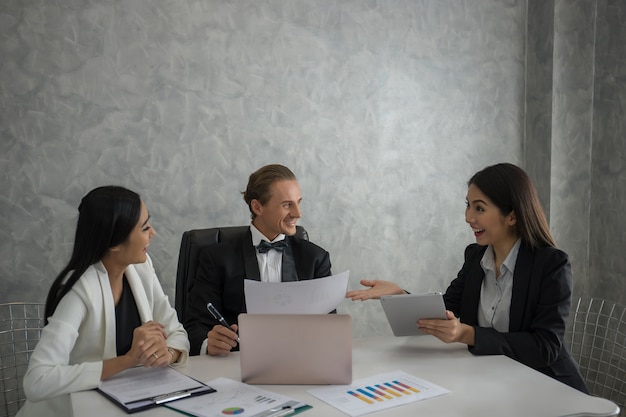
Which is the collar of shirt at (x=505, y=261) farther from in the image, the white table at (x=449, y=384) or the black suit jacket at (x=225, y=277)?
the black suit jacket at (x=225, y=277)

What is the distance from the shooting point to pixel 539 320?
7.75ft

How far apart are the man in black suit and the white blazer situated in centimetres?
39

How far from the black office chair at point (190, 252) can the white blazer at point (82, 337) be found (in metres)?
0.45

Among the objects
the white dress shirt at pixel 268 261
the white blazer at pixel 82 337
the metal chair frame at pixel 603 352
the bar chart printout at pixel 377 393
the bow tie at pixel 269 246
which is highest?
the bow tie at pixel 269 246

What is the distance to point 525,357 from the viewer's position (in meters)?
2.30

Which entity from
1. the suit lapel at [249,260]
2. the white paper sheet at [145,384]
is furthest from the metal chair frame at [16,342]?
the white paper sheet at [145,384]

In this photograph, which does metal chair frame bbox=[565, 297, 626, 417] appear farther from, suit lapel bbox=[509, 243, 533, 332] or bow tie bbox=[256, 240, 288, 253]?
bow tie bbox=[256, 240, 288, 253]

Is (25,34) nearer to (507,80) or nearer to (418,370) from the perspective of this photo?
(418,370)

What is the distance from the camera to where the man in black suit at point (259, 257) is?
109 inches

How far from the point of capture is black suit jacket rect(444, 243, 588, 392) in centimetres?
230

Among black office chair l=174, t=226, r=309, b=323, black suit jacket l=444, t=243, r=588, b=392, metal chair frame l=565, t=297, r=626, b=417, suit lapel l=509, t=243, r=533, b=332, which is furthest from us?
metal chair frame l=565, t=297, r=626, b=417

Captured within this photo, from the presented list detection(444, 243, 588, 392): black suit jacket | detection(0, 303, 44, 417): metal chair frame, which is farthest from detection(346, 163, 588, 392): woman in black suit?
detection(0, 303, 44, 417): metal chair frame

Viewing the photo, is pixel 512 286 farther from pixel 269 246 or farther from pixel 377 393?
pixel 269 246

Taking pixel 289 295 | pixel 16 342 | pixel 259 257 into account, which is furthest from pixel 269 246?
pixel 16 342
